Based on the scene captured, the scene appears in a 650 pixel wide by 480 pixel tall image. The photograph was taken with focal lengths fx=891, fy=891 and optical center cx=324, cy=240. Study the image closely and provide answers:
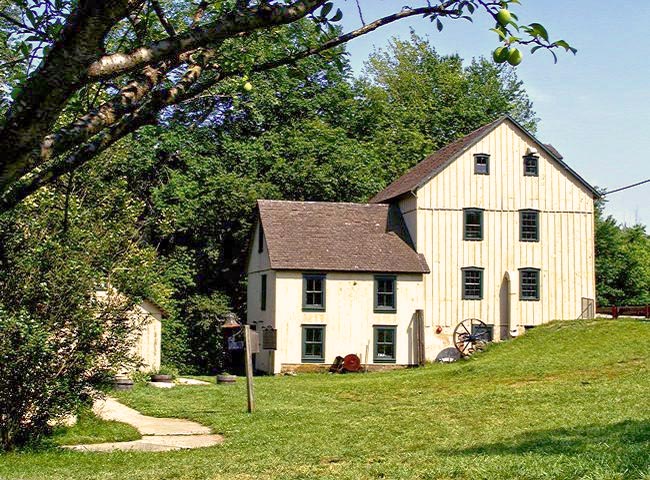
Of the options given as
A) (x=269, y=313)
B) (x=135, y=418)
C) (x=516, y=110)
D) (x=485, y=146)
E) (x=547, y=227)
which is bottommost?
(x=135, y=418)

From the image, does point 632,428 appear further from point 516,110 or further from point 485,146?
point 516,110

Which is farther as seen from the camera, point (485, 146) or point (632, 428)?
point (485, 146)

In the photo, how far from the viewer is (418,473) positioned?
1031cm

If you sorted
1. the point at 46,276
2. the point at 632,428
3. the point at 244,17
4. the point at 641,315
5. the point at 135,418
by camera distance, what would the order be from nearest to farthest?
the point at 244,17, the point at 632,428, the point at 46,276, the point at 135,418, the point at 641,315

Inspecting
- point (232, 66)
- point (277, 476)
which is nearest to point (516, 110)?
point (277, 476)

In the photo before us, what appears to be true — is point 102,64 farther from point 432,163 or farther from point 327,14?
point 432,163

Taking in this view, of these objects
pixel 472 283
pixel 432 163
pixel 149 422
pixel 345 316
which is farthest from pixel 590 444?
pixel 432 163

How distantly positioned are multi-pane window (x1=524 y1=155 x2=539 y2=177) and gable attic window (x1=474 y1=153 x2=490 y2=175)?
1667 mm

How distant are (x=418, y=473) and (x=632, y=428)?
13.1 feet

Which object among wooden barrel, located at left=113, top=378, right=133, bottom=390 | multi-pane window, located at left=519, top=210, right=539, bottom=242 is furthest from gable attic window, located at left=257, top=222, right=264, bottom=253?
wooden barrel, located at left=113, top=378, right=133, bottom=390

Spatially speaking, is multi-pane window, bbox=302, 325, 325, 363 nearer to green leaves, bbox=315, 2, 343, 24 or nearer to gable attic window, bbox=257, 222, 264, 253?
gable attic window, bbox=257, 222, 264, 253

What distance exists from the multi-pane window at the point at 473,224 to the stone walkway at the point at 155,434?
62.5ft

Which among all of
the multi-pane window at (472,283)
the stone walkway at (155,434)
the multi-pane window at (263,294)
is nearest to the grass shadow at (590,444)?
the stone walkway at (155,434)

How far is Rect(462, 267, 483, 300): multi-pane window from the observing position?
36438 mm
